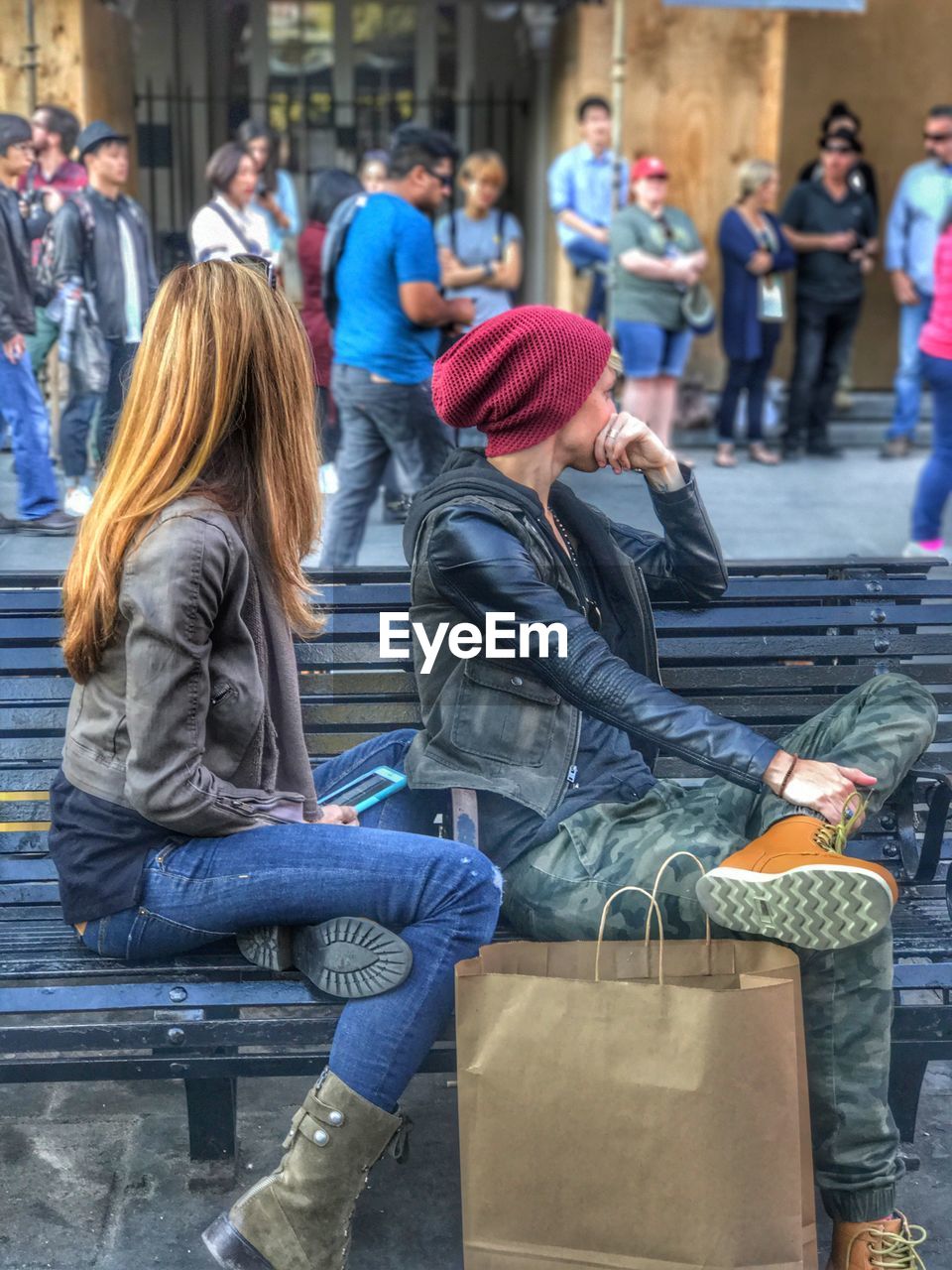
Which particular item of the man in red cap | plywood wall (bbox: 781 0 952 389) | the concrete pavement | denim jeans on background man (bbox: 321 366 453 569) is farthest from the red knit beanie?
plywood wall (bbox: 781 0 952 389)

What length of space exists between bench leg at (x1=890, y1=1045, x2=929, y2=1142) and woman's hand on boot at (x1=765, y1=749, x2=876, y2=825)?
1.70 ft

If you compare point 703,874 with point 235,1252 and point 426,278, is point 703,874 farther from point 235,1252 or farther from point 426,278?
point 426,278

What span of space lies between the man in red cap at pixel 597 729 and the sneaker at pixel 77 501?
54 cm

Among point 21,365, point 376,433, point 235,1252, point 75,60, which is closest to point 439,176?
point 376,433

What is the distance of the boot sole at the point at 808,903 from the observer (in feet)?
7.59

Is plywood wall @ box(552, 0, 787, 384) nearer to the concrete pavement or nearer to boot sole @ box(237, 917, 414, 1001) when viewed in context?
the concrete pavement

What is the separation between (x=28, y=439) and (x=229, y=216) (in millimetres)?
1712

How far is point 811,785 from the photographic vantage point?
8.43ft

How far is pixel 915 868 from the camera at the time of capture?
9.82 feet

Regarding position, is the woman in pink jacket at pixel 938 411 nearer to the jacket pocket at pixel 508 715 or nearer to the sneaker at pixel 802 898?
the jacket pocket at pixel 508 715

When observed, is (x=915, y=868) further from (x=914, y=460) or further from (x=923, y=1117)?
(x=914, y=460)

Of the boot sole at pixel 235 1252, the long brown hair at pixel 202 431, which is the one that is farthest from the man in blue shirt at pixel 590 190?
the boot sole at pixel 235 1252

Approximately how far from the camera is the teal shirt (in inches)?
310

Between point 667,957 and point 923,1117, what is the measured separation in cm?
107
